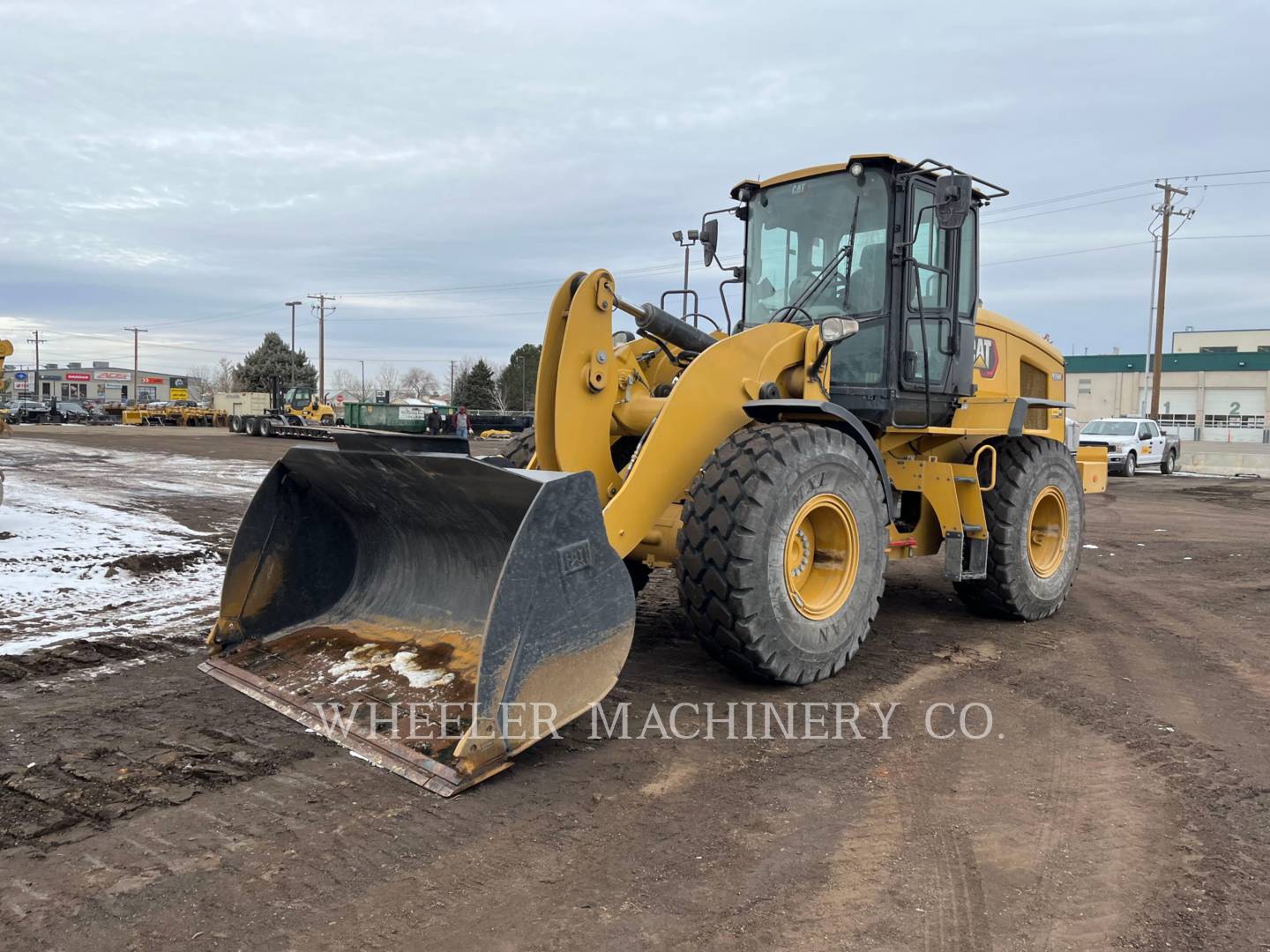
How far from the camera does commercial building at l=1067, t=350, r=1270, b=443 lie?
55.0 meters

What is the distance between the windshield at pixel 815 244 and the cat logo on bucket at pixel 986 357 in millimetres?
1247

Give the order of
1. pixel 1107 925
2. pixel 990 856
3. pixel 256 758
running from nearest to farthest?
pixel 1107 925
pixel 990 856
pixel 256 758

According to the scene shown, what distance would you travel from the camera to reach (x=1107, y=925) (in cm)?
261

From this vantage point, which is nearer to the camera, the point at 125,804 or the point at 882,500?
the point at 125,804

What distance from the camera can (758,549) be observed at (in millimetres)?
4172

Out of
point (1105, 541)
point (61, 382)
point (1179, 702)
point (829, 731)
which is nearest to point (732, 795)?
point (829, 731)

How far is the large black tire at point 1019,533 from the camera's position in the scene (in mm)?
6215

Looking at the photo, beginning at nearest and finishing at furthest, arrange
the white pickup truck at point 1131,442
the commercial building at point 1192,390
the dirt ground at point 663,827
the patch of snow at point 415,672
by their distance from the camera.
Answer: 1. the dirt ground at point 663,827
2. the patch of snow at point 415,672
3. the white pickup truck at point 1131,442
4. the commercial building at point 1192,390

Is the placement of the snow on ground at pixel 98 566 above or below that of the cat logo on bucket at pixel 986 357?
below

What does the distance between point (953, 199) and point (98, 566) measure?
6.48 meters

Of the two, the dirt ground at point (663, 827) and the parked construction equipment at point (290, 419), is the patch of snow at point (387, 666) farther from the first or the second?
the parked construction equipment at point (290, 419)

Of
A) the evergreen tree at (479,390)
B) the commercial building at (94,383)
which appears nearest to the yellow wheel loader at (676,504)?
the evergreen tree at (479,390)

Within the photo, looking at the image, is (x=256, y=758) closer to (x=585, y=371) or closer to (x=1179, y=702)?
(x=585, y=371)

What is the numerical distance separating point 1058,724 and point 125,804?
3.88m
